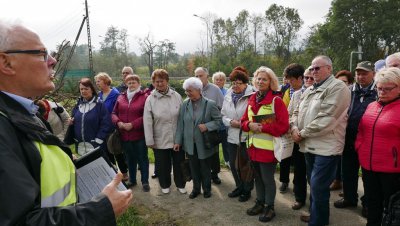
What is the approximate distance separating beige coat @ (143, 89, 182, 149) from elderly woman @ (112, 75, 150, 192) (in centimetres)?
23

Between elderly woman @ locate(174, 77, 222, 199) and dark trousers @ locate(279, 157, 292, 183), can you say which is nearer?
elderly woman @ locate(174, 77, 222, 199)

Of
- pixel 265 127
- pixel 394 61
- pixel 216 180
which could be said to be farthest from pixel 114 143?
pixel 394 61

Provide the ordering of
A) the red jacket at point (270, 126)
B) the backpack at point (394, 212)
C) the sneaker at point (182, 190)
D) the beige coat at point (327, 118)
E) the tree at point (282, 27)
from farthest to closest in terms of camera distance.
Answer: the tree at point (282, 27) → the sneaker at point (182, 190) → the red jacket at point (270, 126) → the beige coat at point (327, 118) → the backpack at point (394, 212)

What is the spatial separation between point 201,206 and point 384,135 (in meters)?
2.68

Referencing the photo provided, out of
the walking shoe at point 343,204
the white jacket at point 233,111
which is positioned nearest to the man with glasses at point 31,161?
the white jacket at point 233,111

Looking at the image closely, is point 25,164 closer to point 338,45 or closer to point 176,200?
point 176,200

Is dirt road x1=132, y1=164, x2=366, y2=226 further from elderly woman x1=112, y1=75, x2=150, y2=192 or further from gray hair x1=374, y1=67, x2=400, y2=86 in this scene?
gray hair x1=374, y1=67, x2=400, y2=86

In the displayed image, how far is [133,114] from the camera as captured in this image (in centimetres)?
525

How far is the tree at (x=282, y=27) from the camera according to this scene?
4569 cm

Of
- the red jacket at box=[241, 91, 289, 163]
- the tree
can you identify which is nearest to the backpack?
the red jacket at box=[241, 91, 289, 163]

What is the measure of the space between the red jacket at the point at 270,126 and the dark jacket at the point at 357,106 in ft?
2.98

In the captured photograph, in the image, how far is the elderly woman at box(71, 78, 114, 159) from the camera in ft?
16.4

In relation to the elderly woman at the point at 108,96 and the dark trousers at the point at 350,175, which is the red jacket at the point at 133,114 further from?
the dark trousers at the point at 350,175

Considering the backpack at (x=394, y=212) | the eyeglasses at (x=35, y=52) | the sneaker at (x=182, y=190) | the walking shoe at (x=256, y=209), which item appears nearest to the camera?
the eyeglasses at (x=35, y=52)
